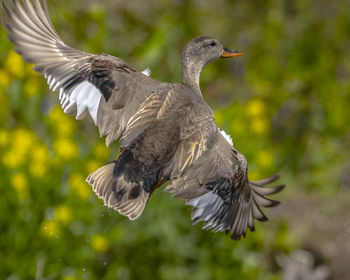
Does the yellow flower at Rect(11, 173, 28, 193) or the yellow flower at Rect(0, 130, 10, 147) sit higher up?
the yellow flower at Rect(0, 130, 10, 147)

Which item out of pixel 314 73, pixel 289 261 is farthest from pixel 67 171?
pixel 314 73

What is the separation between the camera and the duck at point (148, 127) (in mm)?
2516

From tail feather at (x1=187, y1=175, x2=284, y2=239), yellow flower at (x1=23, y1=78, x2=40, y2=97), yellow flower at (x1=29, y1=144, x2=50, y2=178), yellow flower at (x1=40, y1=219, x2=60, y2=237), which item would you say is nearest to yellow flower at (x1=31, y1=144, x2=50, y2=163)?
yellow flower at (x1=29, y1=144, x2=50, y2=178)

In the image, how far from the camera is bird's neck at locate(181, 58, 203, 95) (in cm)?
286

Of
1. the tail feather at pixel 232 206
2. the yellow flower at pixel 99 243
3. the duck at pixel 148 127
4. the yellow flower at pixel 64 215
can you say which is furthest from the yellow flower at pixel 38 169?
the tail feather at pixel 232 206

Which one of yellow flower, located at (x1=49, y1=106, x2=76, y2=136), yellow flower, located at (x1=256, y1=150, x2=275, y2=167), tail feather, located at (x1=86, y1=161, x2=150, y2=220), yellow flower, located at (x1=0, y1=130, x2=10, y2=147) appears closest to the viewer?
tail feather, located at (x1=86, y1=161, x2=150, y2=220)

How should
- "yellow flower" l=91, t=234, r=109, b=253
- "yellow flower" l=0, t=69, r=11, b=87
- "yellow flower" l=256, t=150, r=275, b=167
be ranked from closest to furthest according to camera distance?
"yellow flower" l=91, t=234, r=109, b=253 < "yellow flower" l=256, t=150, r=275, b=167 < "yellow flower" l=0, t=69, r=11, b=87

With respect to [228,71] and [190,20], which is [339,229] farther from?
[190,20]

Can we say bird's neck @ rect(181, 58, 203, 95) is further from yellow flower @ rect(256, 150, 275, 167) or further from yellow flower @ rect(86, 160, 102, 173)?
yellow flower @ rect(256, 150, 275, 167)

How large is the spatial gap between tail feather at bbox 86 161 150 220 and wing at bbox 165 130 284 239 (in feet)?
0.40

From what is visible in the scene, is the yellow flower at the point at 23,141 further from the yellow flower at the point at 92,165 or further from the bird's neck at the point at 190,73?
the bird's neck at the point at 190,73

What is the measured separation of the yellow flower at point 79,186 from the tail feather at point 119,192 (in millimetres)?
1290

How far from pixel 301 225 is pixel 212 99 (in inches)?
61.7

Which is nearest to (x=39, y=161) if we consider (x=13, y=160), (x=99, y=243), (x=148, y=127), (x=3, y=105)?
(x=13, y=160)
